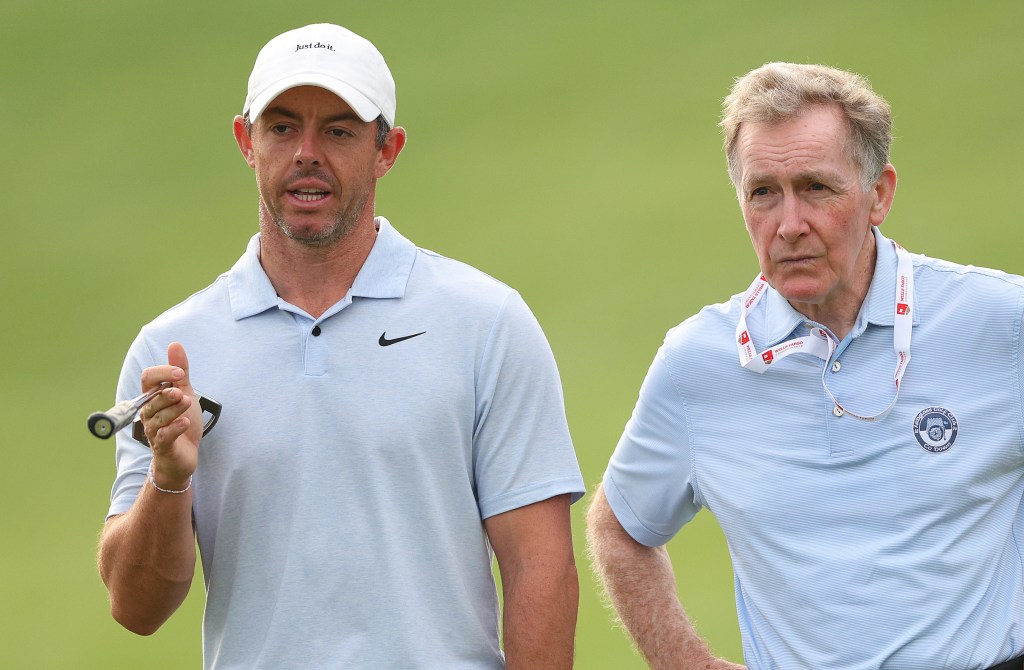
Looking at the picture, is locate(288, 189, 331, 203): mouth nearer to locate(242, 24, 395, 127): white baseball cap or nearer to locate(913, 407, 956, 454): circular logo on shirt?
locate(242, 24, 395, 127): white baseball cap

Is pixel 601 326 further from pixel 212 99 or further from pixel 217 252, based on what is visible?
pixel 212 99

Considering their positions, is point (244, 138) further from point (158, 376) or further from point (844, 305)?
point (844, 305)

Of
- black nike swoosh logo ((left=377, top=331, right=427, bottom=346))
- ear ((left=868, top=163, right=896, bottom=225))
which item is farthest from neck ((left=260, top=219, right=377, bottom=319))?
ear ((left=868, top=163, right=896, bottom=225))

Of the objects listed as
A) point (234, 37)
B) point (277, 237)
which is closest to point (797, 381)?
point (277, 237)

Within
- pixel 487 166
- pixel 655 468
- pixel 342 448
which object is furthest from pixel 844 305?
pixel 487 166

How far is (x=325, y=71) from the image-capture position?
8.59 ft

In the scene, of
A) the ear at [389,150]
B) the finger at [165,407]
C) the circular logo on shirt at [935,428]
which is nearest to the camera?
the finger at [165,407]

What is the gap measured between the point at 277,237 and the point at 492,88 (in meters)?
7.62

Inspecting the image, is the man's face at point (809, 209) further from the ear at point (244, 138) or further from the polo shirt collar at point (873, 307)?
the ear at point (244, 138)

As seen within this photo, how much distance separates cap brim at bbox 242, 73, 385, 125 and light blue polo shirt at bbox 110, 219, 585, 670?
29 cm

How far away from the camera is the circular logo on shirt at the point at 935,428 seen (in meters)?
2.47

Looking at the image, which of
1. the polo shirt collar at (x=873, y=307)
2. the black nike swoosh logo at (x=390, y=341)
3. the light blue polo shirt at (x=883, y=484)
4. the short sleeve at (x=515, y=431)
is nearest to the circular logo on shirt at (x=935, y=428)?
the light blue polo shirt at (x=883, y=484)

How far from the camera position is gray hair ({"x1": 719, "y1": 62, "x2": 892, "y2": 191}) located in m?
2.59

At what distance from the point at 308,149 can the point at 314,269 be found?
8.5 inches
